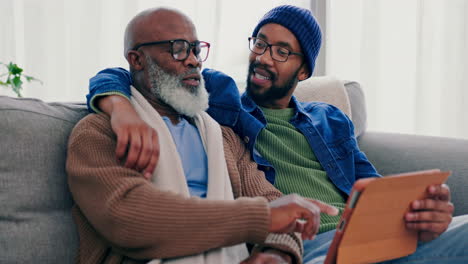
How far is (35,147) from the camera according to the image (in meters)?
1.26

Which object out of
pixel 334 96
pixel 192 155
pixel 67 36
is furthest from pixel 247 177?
pixel 67 36

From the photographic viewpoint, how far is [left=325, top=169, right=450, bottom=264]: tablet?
100 centimetres

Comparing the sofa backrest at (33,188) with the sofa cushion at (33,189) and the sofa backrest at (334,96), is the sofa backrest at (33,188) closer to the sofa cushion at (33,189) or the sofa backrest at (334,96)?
the sofa cushion at (33,189)

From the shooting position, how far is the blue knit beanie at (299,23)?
1815mm

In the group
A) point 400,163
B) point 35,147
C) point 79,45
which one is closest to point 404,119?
point 400,163

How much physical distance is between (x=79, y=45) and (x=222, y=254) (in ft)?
5.81

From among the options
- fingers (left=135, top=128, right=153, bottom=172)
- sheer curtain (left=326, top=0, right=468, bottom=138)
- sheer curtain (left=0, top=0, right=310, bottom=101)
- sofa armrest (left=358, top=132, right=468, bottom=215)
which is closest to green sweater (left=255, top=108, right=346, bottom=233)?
sofa armrest (left=358, top=132, right=468, bottom=215)

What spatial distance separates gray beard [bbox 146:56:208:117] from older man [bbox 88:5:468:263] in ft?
0.28

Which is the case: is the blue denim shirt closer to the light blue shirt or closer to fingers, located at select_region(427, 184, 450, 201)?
the light blue shirt

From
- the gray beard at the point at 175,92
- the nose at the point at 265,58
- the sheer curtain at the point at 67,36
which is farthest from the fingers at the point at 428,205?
the sheer curtain at the point at 67,36

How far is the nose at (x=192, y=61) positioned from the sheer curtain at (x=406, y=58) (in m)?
1.77

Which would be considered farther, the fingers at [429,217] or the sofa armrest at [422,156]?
the sofa armrest at [422,156]

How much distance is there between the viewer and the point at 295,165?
1.64 m

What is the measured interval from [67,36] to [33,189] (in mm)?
1538
